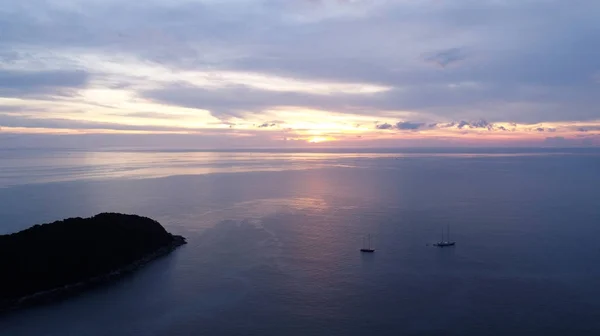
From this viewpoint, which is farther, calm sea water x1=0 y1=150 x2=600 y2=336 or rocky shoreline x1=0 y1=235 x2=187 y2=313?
rocky shoreline x1=0 y1=235 x2=187 y2=313

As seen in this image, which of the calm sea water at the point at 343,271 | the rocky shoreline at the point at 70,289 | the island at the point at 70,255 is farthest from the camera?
the island at the point at 70,255

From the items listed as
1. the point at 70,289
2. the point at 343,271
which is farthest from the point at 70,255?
the point at 343,271

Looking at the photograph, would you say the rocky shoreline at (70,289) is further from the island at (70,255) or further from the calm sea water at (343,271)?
the calm sea water at (343,271)

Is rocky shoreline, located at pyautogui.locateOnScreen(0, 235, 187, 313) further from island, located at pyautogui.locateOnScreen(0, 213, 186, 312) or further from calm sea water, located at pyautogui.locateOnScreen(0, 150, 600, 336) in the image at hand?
calm sea water, located at pyautogui.locateOnScreen(0, 150, 600, 336)

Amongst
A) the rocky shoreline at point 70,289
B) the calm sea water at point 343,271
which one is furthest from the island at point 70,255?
the calm sea water at point 343,271

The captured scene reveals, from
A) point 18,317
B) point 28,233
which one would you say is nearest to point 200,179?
point 28,233

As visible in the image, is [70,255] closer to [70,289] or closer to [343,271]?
[70,289]

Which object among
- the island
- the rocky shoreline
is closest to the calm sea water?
the rocky shoreline

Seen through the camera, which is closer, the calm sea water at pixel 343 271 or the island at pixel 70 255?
the calm sea water at pixel 343 271
